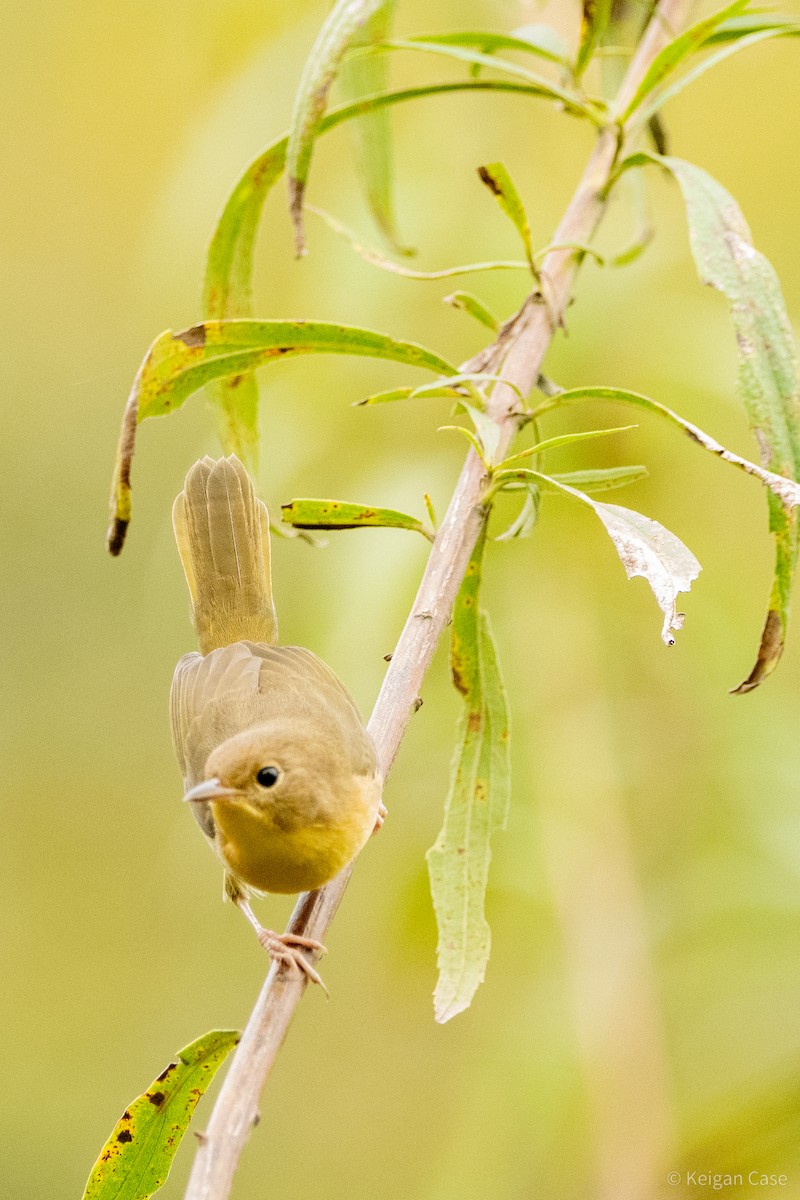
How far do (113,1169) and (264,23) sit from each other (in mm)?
2234

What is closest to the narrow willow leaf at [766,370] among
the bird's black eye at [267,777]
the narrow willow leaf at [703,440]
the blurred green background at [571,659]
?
the narrow willow leaf at [703,440]

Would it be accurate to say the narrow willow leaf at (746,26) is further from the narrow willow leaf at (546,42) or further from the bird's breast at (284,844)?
the bird's breast at (284,844)

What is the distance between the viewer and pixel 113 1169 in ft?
3.92

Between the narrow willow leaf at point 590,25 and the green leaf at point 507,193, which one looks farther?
the narrow willow leaf at point 590,25

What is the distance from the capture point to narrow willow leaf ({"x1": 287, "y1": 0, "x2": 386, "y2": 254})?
53.7 inches

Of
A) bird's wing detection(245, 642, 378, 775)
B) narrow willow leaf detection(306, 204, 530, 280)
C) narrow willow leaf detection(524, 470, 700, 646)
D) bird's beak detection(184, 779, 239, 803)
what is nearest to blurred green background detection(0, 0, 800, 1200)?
bird's wing detection(245, 642, 378, 775)

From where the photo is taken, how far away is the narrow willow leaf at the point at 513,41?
5.41ft

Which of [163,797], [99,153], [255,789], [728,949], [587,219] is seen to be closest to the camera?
[587,219]

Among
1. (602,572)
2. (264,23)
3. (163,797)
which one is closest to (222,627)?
(602,572)

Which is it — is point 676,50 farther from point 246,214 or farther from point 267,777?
point 267,777

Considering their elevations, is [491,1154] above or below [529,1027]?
below

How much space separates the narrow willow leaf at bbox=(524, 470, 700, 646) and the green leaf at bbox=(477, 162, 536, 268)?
0.44 meters

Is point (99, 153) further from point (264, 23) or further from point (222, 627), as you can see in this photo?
point (222, 627)

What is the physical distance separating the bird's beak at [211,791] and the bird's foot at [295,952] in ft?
0.97
